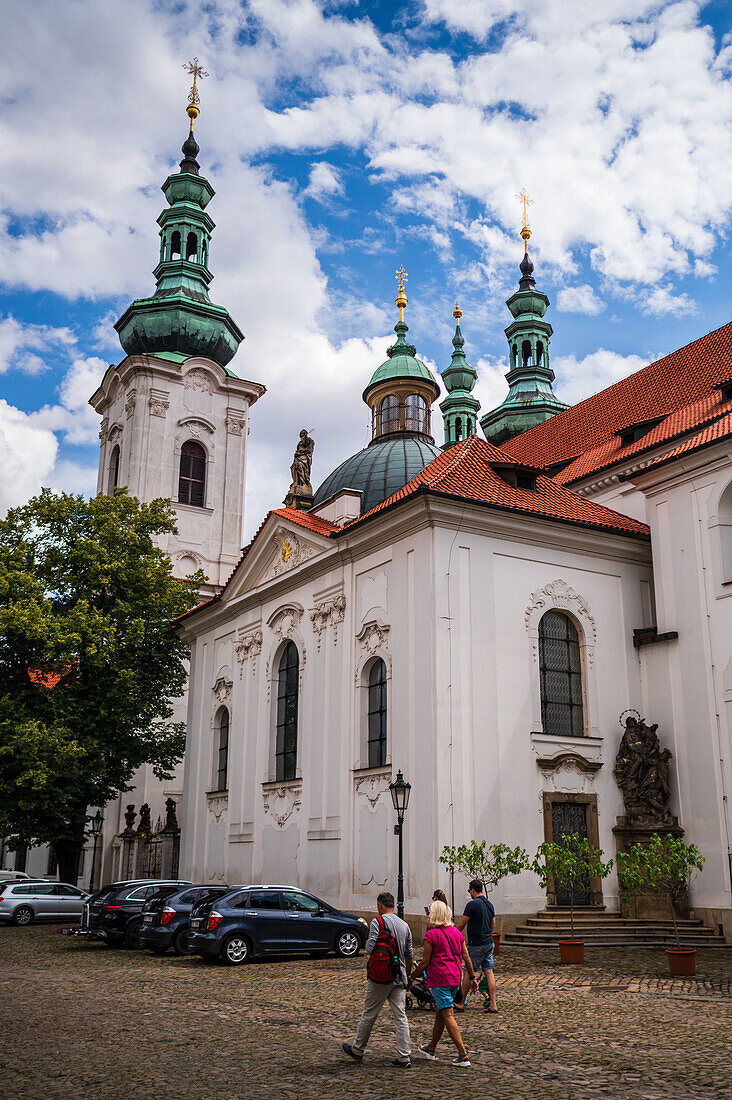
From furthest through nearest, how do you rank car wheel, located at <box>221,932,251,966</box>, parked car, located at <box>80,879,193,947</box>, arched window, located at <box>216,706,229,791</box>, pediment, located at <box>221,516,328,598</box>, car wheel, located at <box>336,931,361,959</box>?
arched window, located at <box>216,706,229,791</box> → pediment, located at <box>221,516,328,598</box> → parked car, located at <box>80,879,193,947</box> → car wheel, located at <box>336,931,361,959</box> → car wheel, located at <box>221,932,251,966</box>

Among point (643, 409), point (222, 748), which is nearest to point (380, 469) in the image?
point (643, 409)

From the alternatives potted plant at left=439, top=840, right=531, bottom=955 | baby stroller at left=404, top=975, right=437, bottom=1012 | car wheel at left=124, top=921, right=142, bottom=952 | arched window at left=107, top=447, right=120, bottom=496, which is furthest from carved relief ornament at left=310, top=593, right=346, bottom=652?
arched window at left=107, top=447, right=120, bottom=496

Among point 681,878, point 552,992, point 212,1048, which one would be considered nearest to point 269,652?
point 681,878

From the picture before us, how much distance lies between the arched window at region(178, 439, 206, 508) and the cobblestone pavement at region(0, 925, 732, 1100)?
3130 cm

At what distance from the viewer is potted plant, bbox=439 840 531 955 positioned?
1891 cm

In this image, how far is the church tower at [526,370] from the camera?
52.2 meters

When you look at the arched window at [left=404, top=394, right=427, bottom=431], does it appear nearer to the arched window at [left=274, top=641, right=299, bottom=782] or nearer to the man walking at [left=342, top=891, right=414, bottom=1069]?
the arched window at [left=274, top=641, right=299, bottom=782]

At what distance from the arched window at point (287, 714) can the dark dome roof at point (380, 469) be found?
643 cm

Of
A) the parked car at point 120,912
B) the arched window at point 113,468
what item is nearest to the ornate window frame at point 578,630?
the parked car at point 120,912

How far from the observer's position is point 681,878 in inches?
682

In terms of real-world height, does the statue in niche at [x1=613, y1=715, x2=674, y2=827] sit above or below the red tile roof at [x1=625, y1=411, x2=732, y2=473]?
below

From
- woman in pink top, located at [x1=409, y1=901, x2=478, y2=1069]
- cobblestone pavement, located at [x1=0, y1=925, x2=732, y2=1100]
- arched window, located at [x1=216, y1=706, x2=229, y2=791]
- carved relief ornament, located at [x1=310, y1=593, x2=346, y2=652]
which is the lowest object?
cobblestone pavement, located at [x1=0, y1=925, x2=732, y2=1100]

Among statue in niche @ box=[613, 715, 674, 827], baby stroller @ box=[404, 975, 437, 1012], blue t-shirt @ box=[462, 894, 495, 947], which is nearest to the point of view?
baby stroller @ box=[404, 975, 437, 1012]

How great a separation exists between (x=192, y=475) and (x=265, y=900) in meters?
31.7
